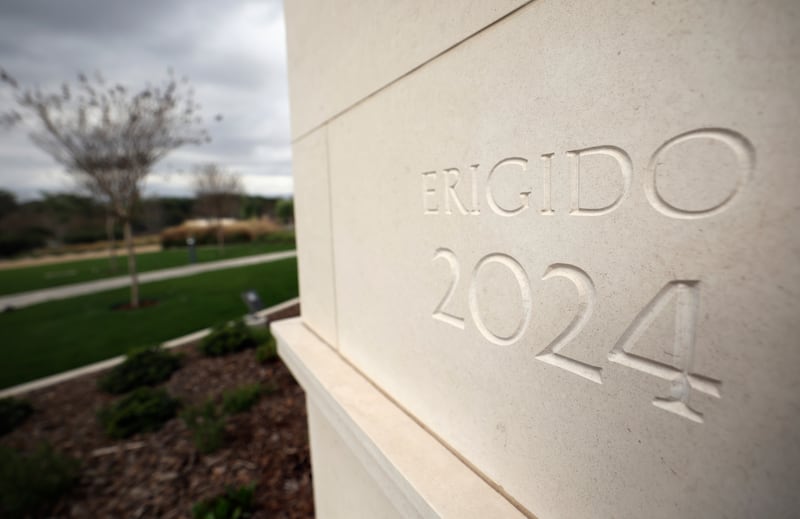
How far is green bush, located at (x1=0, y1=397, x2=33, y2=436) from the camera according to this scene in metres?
5.20

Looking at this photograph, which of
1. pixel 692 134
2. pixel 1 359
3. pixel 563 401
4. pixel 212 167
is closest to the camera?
pixel 692 134

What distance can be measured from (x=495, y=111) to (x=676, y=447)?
905 mm

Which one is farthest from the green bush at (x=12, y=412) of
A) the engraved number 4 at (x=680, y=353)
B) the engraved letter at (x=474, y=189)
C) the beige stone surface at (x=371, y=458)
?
the engraved number 4 at (x=680, y=353)

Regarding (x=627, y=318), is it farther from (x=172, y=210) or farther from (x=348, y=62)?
(x=172, y=210)

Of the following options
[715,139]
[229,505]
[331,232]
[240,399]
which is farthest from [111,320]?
[715,139]

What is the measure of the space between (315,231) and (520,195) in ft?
5.81

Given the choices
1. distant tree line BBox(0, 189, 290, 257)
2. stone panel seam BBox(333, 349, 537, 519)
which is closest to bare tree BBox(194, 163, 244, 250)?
distant tree line BBox(0, 189, 290, 257)

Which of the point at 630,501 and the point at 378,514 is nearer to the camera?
the point at 630,501

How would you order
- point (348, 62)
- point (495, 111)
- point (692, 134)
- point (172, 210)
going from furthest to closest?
point (172, 210) → point (348, 62) → point (495, 111) → point (692, 134)

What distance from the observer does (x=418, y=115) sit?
1.45 m

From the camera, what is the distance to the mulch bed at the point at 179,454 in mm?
3730

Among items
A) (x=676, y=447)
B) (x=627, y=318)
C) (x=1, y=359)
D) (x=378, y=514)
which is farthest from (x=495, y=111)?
(x=1, y=359)

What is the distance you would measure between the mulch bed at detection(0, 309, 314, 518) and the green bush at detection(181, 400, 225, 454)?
94mm

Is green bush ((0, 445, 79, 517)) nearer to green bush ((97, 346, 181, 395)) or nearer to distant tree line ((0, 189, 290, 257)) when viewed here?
green bush ((97, 346, 181, 395))
